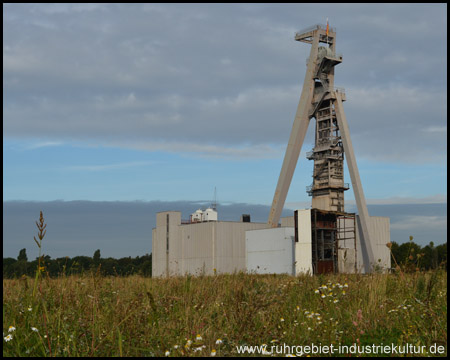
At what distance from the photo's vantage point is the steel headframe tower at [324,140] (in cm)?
5128

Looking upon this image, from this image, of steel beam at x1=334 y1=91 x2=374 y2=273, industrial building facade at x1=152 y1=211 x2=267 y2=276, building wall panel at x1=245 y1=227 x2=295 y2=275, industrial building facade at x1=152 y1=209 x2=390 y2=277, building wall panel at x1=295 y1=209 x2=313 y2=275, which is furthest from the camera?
industrial building facade at x1=152 y1=211 x2=267 y2=276

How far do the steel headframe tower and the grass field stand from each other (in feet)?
141

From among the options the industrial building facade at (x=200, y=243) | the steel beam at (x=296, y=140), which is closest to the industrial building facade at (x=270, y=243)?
the industrial building facade at (x=200, y=243)

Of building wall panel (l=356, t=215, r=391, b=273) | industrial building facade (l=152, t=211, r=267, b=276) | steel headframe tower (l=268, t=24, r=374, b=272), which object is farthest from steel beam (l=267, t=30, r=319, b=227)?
building wall panel (l=356, t=215, r=391, b=273)

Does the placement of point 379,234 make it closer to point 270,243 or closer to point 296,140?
point 296,140

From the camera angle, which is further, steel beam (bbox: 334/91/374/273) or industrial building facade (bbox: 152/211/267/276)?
industrial building facade (bbox: 152/211/267/276)

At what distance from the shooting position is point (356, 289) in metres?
9.10

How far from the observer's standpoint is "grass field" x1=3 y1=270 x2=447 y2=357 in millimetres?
5383

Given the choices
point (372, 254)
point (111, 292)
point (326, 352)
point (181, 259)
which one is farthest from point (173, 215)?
point (326, 352)

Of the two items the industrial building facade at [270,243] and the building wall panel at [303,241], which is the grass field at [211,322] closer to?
the industrial building facade at [270,243]

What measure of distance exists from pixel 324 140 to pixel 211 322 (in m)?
48.3

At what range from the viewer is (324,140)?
52812 millimetres

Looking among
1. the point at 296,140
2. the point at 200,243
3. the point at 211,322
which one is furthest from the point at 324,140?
the point at 211,322

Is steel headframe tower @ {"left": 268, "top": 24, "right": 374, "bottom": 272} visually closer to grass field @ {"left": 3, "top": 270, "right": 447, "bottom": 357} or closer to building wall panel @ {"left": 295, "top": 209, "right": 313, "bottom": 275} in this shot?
building wall panel @ {"left": 295, "top": 209, "right": 313, "bottom": 275}
